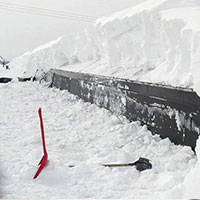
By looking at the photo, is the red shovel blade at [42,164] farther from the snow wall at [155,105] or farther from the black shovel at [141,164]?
the snow wall at [155,105]

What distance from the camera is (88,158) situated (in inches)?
155

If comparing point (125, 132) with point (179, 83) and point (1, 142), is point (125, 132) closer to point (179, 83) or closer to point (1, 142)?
point (179, 83)

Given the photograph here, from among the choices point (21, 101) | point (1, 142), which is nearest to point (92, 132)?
point (1, 142)

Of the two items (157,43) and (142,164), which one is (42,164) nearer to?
(142,164)

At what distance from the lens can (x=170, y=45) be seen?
14.9 feet

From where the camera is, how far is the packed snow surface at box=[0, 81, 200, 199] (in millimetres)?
2979

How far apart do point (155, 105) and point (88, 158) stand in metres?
1.35

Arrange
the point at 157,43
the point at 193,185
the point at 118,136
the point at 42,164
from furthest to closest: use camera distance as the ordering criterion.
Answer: the point at 157,43, the point at 118,136, the point at 42,164, the point at 193,185

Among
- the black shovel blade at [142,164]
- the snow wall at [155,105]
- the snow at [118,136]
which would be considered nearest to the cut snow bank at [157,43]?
the snow at [118,136]

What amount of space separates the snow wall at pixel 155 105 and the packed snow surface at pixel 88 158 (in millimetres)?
163

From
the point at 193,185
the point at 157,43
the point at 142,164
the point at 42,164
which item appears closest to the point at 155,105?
the point at 142,164

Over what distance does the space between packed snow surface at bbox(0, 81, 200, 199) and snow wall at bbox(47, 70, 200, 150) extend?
0.54 feet

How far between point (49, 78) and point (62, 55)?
1212mm

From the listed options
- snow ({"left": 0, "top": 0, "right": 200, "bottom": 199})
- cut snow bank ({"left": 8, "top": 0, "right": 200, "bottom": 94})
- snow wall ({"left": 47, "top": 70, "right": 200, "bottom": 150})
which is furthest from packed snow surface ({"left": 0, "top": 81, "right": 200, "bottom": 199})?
cut snow bank ({"left": 8, "top": 0, "right": 200, "bottom": 94})
